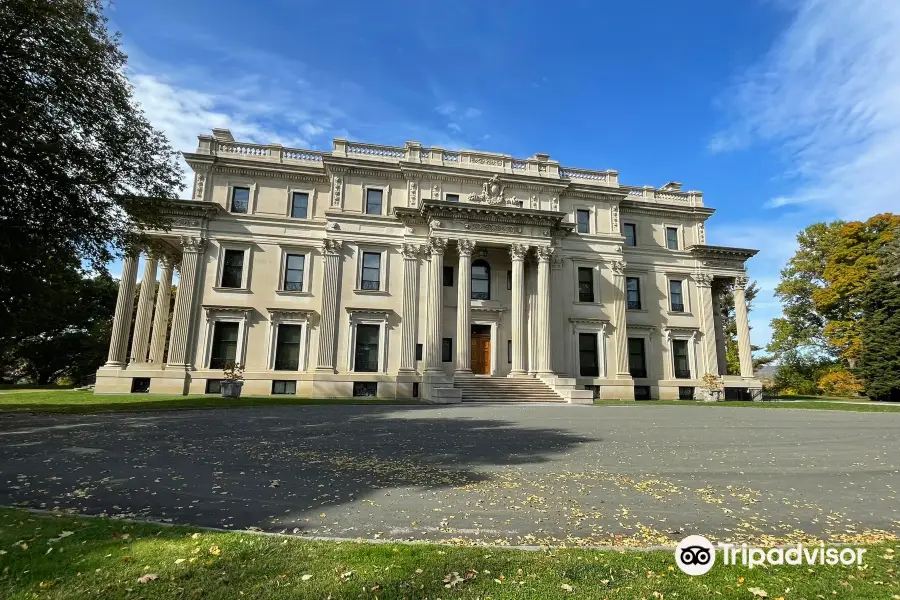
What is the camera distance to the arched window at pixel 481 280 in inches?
1101

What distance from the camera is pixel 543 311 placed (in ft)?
84.6

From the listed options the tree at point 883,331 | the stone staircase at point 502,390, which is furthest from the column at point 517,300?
the tree at point 883,331

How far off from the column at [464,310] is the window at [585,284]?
8.39 m

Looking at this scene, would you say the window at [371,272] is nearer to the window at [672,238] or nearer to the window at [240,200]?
the window at [240,200]

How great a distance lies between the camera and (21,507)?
4883mm

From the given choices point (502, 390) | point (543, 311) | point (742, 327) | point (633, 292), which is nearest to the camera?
point (502, 390)

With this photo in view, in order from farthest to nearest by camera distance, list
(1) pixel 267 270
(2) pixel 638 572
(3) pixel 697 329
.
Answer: (3) pixel 697 329 < (1) pixel 267 270 < (2) pixel 638 572

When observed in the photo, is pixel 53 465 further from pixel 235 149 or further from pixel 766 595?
pixel 235 149

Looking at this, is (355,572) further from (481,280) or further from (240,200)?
(240,200)

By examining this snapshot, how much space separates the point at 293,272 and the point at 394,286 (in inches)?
240

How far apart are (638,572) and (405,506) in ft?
8.74

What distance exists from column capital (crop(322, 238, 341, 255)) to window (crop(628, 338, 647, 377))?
65.3 feet

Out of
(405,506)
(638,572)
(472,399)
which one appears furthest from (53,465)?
(472,399)

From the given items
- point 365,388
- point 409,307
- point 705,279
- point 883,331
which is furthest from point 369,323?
point 883,331
